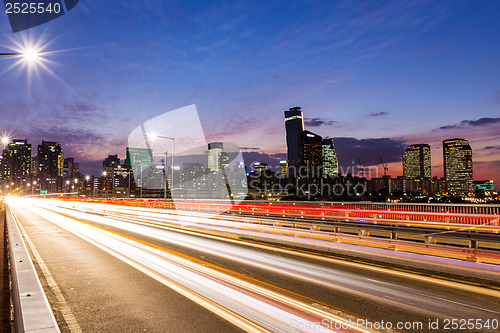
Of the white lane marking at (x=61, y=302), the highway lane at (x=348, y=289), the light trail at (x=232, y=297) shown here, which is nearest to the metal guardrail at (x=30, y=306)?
the white lane marking at (x=61, y=302)

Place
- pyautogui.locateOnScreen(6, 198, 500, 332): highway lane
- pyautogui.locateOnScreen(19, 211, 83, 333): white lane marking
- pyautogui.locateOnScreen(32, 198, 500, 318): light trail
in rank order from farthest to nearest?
pyautogui.locateOnScreen(32, 198, 500, 318): light trail, pyautogui.locateOnScreen(6, 198, 500, 332): highway lane, pyautogui.locateOnScreen(19, 211, 83, 333): white lane marking

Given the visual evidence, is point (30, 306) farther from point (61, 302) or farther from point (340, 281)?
point (340, 281)

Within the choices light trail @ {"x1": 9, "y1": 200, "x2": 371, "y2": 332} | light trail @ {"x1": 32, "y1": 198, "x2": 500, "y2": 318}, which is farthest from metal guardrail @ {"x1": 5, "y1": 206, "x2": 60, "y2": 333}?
light trail @ {"x1": 32, "y1": 198, "x2": 500, "y2": 318}

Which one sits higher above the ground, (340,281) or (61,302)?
(61,302)

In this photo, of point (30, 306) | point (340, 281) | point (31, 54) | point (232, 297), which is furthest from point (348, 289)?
point (31, 54)

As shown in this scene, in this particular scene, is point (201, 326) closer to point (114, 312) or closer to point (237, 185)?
point (114, 312)

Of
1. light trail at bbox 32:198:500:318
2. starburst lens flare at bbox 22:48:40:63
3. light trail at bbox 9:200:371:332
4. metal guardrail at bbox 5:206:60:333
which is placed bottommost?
light trail at bbox 32:198:500:318

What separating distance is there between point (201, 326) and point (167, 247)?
8700 millimetres

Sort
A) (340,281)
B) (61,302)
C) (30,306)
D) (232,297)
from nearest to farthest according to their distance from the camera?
(30,306), (61,302), (232,297), (340,281)

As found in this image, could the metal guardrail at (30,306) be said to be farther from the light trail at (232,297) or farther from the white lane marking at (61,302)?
the light trail at (232,297)

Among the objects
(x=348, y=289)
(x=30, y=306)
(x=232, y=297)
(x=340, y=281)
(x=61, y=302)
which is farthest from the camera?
(x=340, y=281)

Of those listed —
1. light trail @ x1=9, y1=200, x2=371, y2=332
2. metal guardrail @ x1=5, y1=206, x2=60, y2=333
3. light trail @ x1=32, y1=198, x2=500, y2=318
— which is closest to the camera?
metal guardrail @ x1=5, y1=206, x2=60, y2=333

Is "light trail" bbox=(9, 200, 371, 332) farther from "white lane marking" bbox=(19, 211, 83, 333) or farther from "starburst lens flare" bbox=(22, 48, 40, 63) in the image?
"starburst lens flare" bbox=(22, 48, 40, 63)

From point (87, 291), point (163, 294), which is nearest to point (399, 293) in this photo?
point (163, 294)
